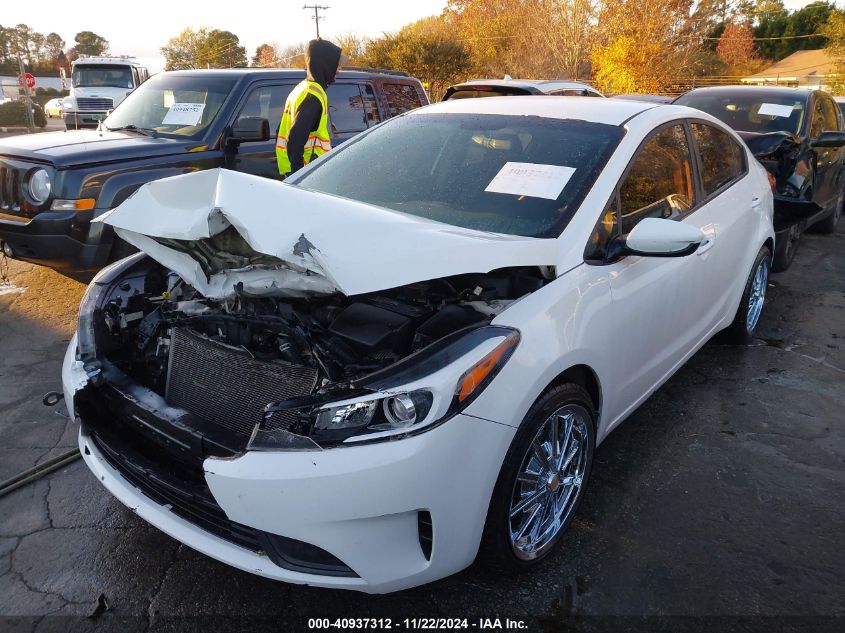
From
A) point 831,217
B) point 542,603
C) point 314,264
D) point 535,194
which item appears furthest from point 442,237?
point 831,217

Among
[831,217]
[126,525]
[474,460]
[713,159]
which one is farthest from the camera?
[831,217]

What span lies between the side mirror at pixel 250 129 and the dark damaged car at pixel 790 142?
14.3 feet

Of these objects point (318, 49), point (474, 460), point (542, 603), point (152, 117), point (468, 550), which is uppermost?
point (318, 49)

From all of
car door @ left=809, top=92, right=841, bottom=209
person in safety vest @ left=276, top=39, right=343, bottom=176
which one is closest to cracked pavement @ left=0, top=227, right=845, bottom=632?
person in safety vest @ left=276, top=39, right=343, bottom=176

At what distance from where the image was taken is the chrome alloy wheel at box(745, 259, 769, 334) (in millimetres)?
4527

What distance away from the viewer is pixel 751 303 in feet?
15.2

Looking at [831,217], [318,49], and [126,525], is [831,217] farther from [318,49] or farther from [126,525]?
[126,525]

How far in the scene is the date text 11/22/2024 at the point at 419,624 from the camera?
7.26ft

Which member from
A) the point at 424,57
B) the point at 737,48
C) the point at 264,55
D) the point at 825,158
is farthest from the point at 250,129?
the point at 264,55

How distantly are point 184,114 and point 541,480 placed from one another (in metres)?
4.85

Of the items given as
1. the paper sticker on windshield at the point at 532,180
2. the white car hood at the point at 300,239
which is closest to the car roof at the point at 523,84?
the paper sticker on windshield at the point at 532,180

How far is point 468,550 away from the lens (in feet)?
6.89

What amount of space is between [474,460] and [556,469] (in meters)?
0.63

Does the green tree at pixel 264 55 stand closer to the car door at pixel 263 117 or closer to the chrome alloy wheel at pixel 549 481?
the car door at pixel 263 117
